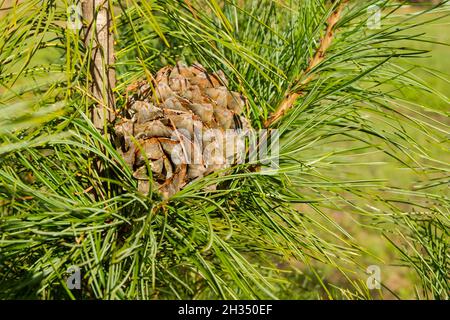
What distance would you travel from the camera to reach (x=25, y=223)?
0.38 meters

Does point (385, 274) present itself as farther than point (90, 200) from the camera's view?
Yes

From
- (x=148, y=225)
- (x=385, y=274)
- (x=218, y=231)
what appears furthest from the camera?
(x=385, y=274)

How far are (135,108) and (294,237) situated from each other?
0.18 metres

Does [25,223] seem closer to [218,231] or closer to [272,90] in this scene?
[218,231]

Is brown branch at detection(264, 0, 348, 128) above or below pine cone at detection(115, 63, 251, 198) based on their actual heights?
above

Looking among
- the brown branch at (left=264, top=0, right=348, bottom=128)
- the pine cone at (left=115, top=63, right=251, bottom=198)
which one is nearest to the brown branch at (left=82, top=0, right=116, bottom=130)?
the pine cone at (left=115, top=63, right=251, bottom=198)

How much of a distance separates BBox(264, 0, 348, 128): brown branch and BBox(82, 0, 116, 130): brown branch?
0.51 ft

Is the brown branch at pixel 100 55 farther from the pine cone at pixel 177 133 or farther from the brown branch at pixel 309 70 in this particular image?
the brown branch at pixel 309 70

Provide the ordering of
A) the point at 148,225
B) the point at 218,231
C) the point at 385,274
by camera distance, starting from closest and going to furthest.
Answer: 1. the point at 148,225
2. the point at 218,231
3. the point at 385,274

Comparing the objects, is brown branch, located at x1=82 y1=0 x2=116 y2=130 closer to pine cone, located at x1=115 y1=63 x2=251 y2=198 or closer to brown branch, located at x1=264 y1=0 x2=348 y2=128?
pine cone, located at x1=115 y1=63 x2=251 y2=198

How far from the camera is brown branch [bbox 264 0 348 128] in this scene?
1.67 ft

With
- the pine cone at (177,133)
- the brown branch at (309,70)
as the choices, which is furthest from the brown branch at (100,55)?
the brown branch at (309,70)

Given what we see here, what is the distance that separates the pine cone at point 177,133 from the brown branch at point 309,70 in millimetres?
66
